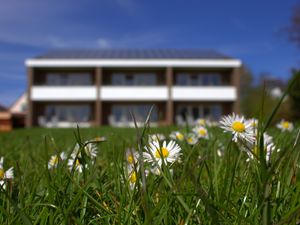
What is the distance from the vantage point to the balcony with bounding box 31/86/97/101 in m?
27.5

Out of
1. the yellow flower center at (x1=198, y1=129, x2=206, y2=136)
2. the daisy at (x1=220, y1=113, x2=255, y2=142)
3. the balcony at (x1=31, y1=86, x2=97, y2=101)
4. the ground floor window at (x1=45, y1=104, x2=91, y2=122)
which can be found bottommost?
the ground floor window at (x1=45, y1=104, x2=91, y2=122)

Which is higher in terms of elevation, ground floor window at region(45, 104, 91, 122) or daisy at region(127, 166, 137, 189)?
daisy at region(127, 166, 137, 189)

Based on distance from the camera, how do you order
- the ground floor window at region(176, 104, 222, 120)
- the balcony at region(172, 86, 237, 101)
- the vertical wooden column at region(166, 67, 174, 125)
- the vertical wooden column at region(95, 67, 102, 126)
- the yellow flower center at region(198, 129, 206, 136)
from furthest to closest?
the ground floor window at region(176, 104, 222, 120) → the balcony at region(172, 86, 237, 101) → the vertical wooden column at region(95, 67, 102, 126) → the vertical wooden column at region(166, 67, 174, 125) → the yellow flower center at region(198, 129, 206, 136)

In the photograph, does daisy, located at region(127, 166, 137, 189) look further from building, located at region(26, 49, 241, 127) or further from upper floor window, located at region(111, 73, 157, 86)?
upper floor window, located at region(111, 73, 157, 86)

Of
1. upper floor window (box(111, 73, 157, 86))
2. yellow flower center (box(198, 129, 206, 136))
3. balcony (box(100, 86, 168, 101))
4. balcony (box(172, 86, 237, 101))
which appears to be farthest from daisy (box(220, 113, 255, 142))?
upper floor window (box(111, 73, 157, 86))

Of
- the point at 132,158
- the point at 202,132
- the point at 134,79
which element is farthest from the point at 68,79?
the point at 132,158

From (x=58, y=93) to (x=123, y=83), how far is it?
5.29 metres

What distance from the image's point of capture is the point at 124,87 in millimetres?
27906

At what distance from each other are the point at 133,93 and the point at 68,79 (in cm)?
592

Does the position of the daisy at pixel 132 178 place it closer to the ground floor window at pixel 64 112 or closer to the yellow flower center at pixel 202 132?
the yellow flower center at pixel 202 132

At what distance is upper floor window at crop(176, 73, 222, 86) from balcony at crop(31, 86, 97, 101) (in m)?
7.26

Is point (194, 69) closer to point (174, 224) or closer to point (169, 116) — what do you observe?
point (169, 116)

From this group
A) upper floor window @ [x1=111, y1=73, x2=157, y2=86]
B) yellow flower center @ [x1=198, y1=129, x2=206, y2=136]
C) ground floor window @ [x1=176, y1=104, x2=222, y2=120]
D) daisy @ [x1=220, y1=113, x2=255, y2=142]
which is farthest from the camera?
ground floor window @ [x1=176, y1=104, x2=222, y2=120]

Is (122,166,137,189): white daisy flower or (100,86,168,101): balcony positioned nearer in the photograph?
(122,166,137,189): white daisy flower
